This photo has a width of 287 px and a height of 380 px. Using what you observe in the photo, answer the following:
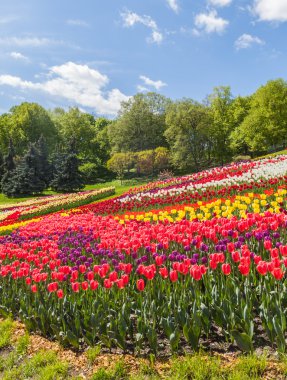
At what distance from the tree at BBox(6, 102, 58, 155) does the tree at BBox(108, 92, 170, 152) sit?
16442 mm

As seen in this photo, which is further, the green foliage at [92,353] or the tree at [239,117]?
the tree at [239,117]

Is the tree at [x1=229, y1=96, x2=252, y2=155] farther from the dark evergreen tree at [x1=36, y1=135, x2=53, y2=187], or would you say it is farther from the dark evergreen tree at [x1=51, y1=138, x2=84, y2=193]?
the dark evergreen tree at [x1=36, y1=135, x2=53, y2=187]

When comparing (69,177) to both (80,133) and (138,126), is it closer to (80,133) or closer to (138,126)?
(138,126)

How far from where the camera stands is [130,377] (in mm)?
4047

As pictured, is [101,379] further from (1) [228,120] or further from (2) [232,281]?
(1) [228,120]

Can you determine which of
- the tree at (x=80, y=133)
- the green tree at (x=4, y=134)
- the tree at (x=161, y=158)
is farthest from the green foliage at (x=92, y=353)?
the tree at (x=80, y=133)

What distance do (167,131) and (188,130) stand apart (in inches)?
145

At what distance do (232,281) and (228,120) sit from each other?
59977 mm

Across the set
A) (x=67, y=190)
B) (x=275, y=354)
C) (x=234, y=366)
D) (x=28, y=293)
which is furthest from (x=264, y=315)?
(x=67, y=190)

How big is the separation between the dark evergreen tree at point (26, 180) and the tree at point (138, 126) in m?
18.0

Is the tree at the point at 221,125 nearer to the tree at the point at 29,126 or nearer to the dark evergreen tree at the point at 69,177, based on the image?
the dark evergreen tree at the point at 69,177

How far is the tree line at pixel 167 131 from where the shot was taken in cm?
4959

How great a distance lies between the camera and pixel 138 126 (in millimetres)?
64250

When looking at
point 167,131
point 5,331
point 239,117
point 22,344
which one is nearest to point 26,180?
point 167,131
